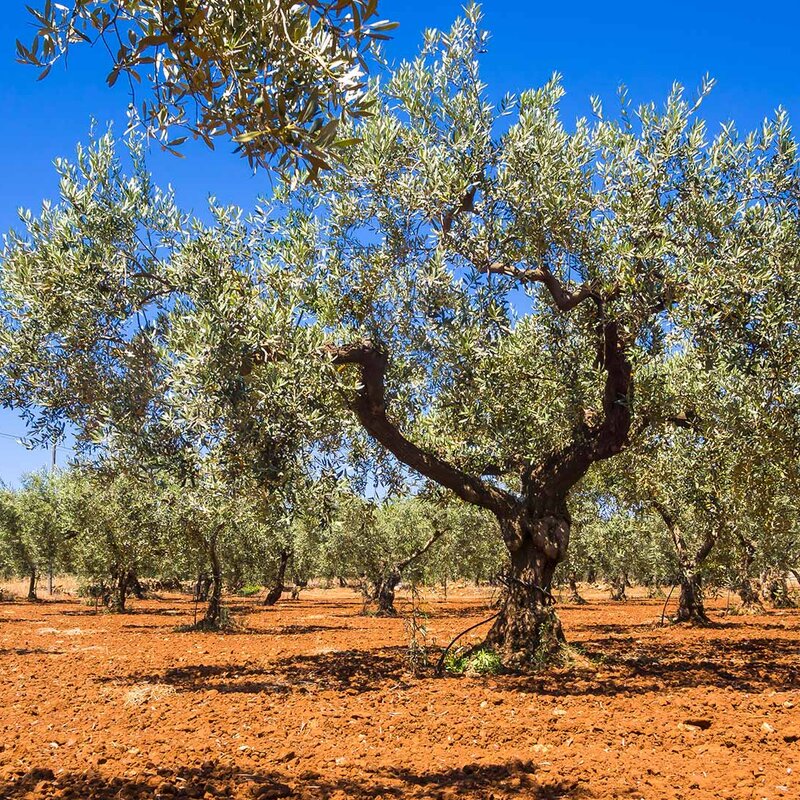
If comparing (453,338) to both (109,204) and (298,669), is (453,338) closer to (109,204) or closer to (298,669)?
(109,204)

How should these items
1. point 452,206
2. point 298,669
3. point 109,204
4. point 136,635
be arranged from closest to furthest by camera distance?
point 452,206 < point 109,204 < point 298,669 < point 136,635

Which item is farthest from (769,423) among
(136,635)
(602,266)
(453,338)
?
(136,635)

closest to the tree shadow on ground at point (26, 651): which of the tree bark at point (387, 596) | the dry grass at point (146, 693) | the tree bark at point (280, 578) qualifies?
the dry grass at point (146, 693)

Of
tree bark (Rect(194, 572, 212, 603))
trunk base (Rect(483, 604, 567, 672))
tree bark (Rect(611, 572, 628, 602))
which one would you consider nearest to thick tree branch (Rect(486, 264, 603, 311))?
trunk base (Rect(483, 604, 567, 672))

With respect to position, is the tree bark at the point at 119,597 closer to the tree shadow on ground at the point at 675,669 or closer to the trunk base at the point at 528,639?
the tree shadow on ground at the point at 675,669

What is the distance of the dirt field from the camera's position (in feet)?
22.7

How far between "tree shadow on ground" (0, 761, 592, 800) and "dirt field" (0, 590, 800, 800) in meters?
0.03

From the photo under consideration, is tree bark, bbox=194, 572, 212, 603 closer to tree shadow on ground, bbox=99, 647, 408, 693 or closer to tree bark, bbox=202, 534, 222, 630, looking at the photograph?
tree bark, bbox=202, 534, 222, 630

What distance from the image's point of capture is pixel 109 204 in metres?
12.2

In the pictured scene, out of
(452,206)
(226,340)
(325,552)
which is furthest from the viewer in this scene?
(325,552)

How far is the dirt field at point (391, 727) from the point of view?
272 inches

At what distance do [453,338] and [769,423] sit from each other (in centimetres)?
604

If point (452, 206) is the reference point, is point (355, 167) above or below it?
above

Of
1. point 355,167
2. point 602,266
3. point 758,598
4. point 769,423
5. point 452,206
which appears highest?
point 355,167
